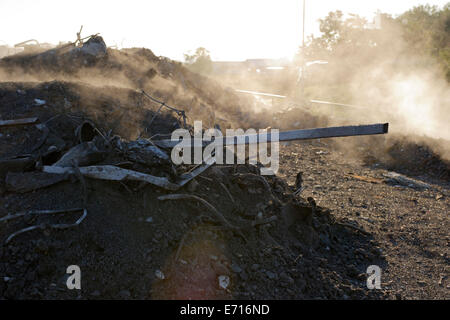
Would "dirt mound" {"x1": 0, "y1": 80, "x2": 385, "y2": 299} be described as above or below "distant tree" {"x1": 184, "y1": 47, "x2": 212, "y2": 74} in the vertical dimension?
below

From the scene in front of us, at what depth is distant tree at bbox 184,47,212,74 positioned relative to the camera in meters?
25.0

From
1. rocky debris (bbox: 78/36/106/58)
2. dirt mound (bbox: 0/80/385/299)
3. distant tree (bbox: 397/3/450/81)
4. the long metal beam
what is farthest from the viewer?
distant tree (bbox: 397/3/450/81)

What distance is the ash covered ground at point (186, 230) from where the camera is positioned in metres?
2.70

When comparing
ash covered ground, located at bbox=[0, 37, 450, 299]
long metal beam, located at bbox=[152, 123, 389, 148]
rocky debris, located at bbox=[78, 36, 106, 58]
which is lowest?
ash covered ground, located at bbox=[0, 37, 450, 299]

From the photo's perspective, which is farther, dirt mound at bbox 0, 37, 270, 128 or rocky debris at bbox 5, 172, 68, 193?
dirt mound at bbox 0, 37, 270, 128

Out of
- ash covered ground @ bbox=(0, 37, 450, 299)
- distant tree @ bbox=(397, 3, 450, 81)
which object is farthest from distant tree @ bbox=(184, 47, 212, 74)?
ash covered ground @ bbox=(0, 37, 450, 299)

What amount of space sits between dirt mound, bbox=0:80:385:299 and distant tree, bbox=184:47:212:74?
70.2 feet

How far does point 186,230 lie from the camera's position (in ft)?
10.2

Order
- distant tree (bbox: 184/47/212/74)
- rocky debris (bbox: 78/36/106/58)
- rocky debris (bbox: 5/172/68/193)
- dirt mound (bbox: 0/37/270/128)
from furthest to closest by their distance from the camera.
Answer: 1. distant tree (bbox: 184/47/212/74)
2. rocky debris (bbox: 78/36/106/58)
3. dirt mound (bbox: 0/37/270/128)
4. rocky debris (bbox: 5/172/68/193)

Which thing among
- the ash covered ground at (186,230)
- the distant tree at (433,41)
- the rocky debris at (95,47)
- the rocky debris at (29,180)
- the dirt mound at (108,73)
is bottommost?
the ash covered ground at (186,230)

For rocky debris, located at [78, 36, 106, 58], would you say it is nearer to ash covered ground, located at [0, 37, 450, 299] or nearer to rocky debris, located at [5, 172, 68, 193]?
ash covered ground, located at [0, 37, 450, 299]

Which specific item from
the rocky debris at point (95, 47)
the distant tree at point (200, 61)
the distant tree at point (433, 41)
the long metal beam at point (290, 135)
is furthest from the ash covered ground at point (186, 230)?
the distant tree at point (200, 61)

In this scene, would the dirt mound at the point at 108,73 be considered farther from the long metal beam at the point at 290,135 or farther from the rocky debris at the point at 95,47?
the long metal beam at the point at 290,135
